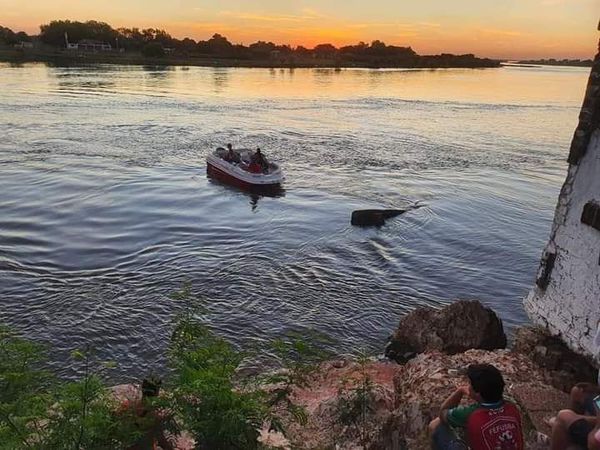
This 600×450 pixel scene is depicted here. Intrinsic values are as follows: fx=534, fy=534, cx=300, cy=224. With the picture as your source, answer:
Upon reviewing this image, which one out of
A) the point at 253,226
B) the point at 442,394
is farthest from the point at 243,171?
the point at 442,394

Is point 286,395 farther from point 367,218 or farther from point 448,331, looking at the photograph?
point 367,218

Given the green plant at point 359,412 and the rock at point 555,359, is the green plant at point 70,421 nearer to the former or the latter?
the green plant at point 359,412

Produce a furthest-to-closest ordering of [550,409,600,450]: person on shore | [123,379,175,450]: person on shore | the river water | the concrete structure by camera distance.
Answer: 1. the river water
2. the concrete structure
3. [123,379,175,450]: person on shore
4. [550,409,600,450]: person on shore

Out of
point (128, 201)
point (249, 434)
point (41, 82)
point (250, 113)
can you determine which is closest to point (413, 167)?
point (128, 201)

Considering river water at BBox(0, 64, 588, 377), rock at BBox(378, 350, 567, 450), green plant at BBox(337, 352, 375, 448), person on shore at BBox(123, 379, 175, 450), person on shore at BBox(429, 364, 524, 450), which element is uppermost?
person on shore at BBox(429, 364, 524, 450)

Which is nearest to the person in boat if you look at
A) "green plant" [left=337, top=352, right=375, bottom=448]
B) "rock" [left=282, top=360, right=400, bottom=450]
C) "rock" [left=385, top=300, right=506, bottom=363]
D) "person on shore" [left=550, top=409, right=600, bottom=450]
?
"rock" [left=385, top=300, right=506, bottom=363]

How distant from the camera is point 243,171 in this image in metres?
28.7

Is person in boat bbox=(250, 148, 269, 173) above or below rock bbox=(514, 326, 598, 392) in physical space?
below

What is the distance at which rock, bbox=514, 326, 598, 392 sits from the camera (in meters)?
8.39

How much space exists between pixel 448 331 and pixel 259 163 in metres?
17.9

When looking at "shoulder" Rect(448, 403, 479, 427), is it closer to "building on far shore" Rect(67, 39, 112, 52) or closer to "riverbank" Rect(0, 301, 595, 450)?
"riverbank" Rect(0, 301, 595, 450)

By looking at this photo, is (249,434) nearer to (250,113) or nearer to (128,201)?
(128,201)

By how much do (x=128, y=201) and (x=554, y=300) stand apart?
22284 millimetres

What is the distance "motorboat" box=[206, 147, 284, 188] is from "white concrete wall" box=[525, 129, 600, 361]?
20.3 metres
